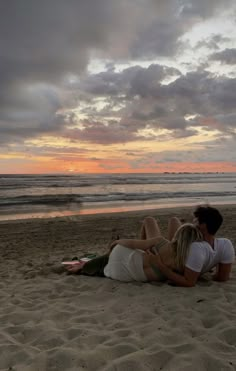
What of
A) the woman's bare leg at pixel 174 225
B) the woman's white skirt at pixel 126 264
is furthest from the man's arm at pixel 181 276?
the woman's bare leg at pixel 174 225

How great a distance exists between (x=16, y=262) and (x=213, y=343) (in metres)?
4.77

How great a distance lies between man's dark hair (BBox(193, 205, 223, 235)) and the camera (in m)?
4.31

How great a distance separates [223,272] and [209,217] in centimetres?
98

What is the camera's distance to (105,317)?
3.77 metres

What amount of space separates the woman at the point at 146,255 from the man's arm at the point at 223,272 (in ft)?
2.07

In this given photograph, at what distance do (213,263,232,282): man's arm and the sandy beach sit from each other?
106 millimetres

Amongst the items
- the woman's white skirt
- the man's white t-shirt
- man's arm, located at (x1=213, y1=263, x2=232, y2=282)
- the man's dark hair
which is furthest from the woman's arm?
man's arm, located at (x1=213, y1=263, x2=232, y2=282)

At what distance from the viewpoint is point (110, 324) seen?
11.7 ft

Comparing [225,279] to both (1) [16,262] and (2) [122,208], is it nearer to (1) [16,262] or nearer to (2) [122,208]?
(1) [16,262]

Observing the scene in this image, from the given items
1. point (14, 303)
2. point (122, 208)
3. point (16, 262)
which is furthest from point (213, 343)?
point (122, 208)

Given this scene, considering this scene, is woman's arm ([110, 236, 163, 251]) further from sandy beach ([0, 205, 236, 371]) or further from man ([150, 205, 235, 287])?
sandy beach ([0, 205, 236, 371])

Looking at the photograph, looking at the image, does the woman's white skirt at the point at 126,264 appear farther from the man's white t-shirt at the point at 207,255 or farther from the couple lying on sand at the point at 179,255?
the man's white t-shirt at the point at 207,255

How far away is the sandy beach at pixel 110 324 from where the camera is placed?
2785mm

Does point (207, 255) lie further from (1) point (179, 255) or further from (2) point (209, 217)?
(2) point (209, 217)
